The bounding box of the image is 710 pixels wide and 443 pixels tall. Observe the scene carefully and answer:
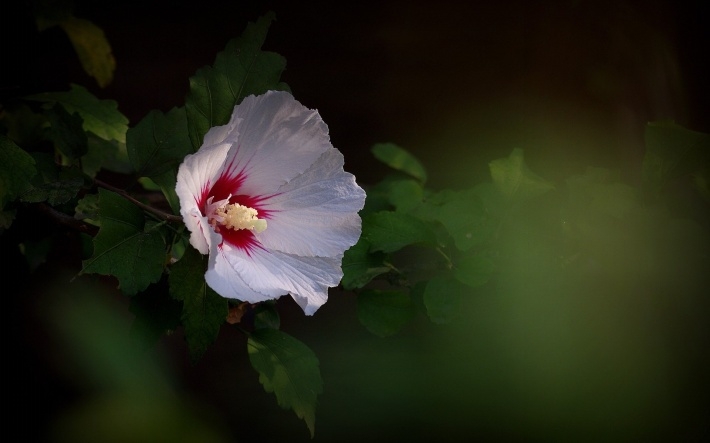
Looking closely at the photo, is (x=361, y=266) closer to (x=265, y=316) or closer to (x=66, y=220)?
(x=265, y=316)

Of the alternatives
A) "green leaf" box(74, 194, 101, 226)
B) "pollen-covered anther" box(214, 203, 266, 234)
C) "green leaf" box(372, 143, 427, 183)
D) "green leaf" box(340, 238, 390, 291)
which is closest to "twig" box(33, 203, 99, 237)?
"green leaf" box(74, 194, 101, 226)

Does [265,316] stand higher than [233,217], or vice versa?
[233,217]

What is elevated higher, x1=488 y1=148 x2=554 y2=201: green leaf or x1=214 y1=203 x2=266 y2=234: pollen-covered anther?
x1=214 y1=203 x2=266 y2=234: pollen-covered anther

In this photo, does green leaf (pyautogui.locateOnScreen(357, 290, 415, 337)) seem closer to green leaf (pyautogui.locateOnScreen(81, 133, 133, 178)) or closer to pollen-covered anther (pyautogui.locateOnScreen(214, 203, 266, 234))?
pollen-covered anther (pyautogui.locateOnScreen(214, 203, 266, 234))

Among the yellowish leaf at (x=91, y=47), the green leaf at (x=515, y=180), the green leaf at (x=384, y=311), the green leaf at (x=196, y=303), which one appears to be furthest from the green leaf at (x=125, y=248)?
the yellowish leaf at (x=91, y=47)

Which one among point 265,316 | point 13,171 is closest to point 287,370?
point 265,316

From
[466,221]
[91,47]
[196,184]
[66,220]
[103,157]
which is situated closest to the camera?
[196,184]
